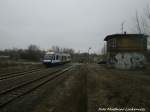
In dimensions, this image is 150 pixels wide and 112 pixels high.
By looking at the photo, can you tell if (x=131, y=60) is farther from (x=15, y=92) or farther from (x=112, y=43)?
(x=15, y=92)

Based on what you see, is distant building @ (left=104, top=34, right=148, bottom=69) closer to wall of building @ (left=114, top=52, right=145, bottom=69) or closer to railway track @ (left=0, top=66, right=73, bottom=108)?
wall of building @ (left=114, top=52, right=145, bottom=69)

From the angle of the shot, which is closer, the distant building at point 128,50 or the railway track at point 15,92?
the railway track at point 15,92

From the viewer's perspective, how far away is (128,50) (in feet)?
112

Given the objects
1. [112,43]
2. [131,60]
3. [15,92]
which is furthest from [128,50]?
[15,92]

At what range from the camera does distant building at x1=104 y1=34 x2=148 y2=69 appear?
33125mm

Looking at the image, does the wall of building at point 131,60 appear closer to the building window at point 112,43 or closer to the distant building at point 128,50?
the distant building at point 128,50

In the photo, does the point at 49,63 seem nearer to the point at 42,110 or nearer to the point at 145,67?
the point at 145,67

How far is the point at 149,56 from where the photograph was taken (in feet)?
135

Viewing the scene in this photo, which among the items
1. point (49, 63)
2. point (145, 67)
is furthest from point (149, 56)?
point (49, 63)

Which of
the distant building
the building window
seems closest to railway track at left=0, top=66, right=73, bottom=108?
the distant building

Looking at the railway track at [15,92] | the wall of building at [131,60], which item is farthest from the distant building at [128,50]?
the railway track at [15,92]

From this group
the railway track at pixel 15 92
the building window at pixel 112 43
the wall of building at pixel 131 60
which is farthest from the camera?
the building window at pixel 112 43

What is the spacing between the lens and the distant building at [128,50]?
3312cm

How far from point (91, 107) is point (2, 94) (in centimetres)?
571
